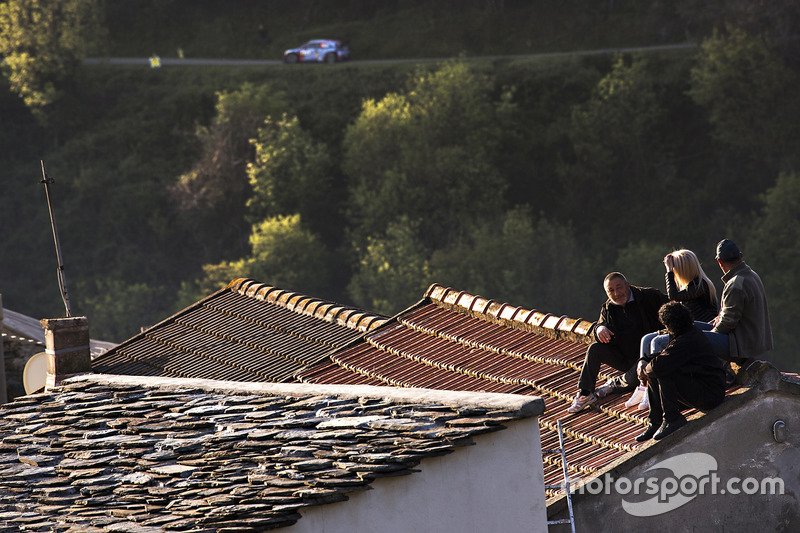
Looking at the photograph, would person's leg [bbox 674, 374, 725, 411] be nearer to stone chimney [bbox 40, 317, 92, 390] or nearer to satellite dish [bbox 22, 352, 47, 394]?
stone chimney [bbox 40, 317, 92, 390]

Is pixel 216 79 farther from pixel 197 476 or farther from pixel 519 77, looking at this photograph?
pixel 197 476

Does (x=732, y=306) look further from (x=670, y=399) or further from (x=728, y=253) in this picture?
(x=670, y=399)

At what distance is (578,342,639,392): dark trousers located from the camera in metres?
8.57

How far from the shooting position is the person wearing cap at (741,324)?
7660 millimetres

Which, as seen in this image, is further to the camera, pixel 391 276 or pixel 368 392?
pixel 391 276

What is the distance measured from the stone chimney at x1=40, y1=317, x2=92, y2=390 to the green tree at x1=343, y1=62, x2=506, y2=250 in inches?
2388

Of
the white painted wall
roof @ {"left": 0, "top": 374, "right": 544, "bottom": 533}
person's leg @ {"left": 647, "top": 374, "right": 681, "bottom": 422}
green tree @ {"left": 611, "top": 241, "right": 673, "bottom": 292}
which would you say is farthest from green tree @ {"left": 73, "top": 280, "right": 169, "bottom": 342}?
the white painted wall

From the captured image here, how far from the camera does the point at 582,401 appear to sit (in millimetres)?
8688

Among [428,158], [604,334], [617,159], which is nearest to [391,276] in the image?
[428,158]

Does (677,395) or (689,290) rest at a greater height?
(689,290)

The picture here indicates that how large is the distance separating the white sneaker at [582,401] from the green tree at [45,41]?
75.6 m

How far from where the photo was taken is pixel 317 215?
7719 centimetres

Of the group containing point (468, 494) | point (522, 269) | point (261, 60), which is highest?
point (261, 60)

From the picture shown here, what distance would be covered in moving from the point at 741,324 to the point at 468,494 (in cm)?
262
